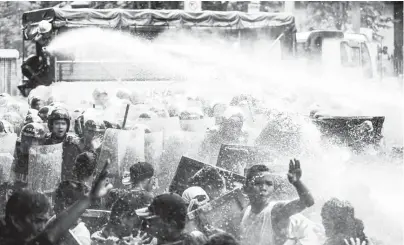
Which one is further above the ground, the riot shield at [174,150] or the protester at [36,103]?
the protester at [36,103]

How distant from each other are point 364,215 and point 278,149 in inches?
65.5

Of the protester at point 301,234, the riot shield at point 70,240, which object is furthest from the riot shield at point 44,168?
the protester at point 301,234

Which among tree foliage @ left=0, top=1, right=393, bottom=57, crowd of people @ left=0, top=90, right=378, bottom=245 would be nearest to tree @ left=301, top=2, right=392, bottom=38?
tree foliage @ left=0, top=1, right=393, bottom=57

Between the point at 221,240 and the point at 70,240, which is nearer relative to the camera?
the point at 221,240

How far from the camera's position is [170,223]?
14.6 ft

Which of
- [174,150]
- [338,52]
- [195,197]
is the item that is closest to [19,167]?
[174,150]

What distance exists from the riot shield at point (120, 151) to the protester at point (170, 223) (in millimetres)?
2415

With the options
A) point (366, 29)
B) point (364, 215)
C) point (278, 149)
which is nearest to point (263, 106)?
point (278, 149)

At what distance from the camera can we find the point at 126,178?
6828mm

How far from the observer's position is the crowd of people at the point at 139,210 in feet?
13.0

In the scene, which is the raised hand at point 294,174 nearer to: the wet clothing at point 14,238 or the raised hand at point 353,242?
the raised hand at point 353,242

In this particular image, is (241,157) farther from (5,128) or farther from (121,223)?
(5,128)

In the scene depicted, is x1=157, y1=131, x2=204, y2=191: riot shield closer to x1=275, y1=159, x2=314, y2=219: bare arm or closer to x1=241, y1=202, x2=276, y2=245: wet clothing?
x1=241, y1=202, x2=276, y2=245: wet clothing

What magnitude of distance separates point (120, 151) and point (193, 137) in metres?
1.24
